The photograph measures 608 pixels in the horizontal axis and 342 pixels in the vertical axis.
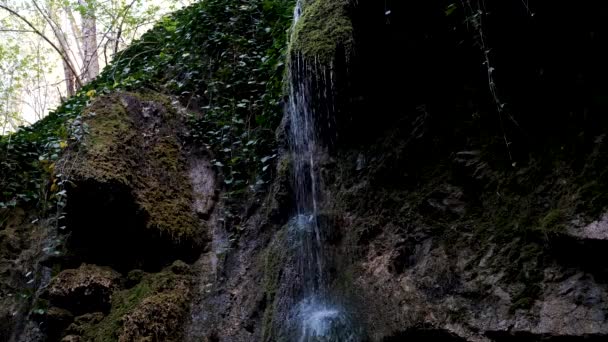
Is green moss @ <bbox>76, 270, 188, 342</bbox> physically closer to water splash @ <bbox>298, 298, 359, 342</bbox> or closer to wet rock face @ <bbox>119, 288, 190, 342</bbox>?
wet rock face @ <bbox>119, 288, 190, 342</bbox>

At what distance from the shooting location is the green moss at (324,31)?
11.4 ft

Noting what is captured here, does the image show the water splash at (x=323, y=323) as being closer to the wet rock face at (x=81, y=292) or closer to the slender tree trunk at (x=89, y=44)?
the wet rock face at (x=81, y=292)

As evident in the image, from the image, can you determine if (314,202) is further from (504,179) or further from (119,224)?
(119,224)

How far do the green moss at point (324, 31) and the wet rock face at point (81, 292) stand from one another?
298 cm

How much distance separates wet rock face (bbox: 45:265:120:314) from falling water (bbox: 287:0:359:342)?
2.11 meters

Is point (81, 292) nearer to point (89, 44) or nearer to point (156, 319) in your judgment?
point (156, 319)

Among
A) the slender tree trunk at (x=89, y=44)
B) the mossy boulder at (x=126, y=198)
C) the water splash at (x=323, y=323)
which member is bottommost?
the water splash at (x=323, y=323)

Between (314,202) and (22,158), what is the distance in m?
4.68

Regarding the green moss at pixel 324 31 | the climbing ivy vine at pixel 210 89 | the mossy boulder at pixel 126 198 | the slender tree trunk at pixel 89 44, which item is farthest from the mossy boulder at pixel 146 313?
the slender tree trunk at pixel 89 44

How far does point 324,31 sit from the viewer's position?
3.60 metres

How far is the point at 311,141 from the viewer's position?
3992mm

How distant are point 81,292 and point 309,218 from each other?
8.22 feet

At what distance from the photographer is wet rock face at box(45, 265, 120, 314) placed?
Result: 4.56m

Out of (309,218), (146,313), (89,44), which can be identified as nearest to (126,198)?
(146,313)
